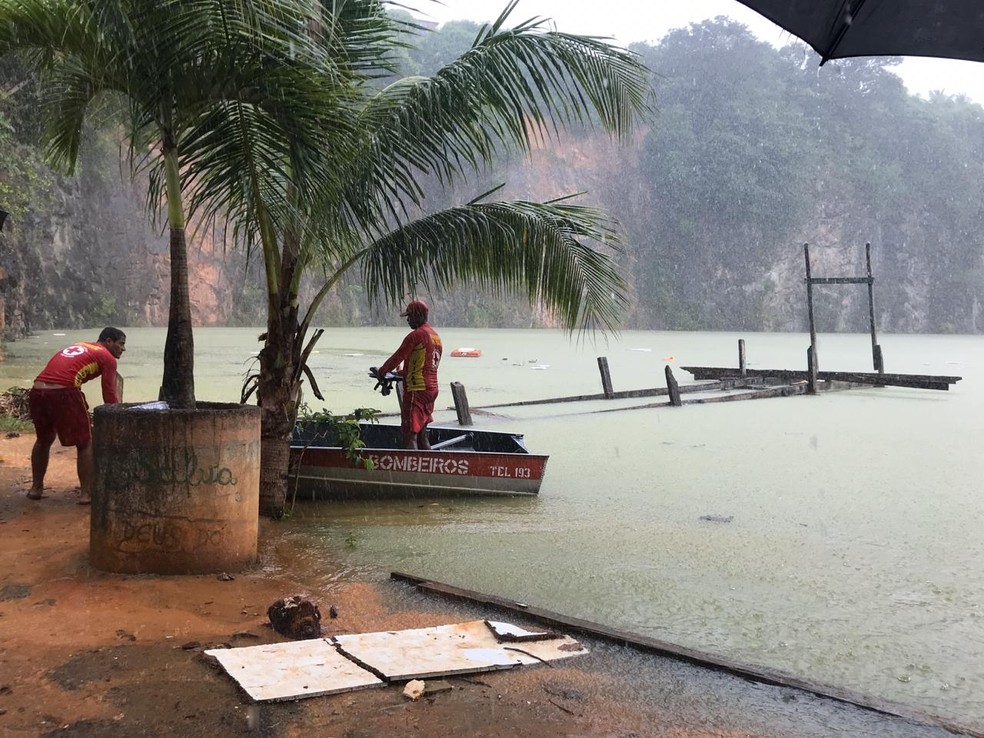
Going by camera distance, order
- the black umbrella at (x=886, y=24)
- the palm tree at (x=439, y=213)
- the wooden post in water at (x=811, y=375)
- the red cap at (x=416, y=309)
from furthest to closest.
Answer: the wooden post in water at (x=811, y=375) < the red cap at (x=416, y=309) < the palm tree at (x=439, y=213) < the black umbrella at (x=886, y=24)

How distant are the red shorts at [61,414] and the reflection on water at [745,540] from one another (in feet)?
5.19

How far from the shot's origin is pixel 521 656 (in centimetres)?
374

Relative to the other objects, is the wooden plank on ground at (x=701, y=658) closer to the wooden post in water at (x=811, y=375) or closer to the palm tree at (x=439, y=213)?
the palm tree at (x=439, y=213)

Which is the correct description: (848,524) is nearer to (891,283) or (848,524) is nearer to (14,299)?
(14,299)

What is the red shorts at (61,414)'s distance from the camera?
6.11m

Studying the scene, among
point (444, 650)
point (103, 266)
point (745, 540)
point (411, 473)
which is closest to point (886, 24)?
point (444, 650)

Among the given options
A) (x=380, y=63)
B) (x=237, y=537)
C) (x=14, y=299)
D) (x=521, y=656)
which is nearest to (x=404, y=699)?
(x=521, y=656)

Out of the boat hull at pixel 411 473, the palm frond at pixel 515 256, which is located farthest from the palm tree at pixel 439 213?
the boat hull at pixel 411 473

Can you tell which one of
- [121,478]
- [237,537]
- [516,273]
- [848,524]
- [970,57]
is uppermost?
[970,57]

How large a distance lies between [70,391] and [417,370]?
267 centimetres

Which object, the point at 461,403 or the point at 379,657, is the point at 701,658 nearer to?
the point at 379,657

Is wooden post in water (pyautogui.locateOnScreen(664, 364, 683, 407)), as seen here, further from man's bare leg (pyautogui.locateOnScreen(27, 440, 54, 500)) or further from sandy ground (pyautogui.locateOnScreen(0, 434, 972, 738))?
sandy ground (pyautogui.locateOnScreen(0, 434, 972, 738))

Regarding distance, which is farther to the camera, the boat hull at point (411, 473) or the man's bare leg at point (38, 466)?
the boat hull at point (411, 473)

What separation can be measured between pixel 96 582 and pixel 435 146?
139 inches
